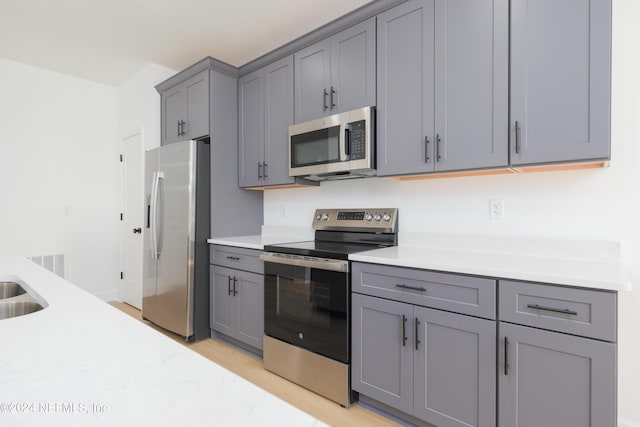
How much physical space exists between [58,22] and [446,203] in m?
3.36

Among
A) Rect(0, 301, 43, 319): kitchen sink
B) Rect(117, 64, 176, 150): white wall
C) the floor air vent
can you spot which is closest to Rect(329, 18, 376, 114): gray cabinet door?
Rect(0, 301, 43, 319): kitchen sink

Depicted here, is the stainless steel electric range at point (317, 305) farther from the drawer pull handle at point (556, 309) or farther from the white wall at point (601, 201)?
the drawer pull handle at point (556, 309)

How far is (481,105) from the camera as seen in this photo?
177 cm

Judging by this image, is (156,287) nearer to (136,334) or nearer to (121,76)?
(121,76)

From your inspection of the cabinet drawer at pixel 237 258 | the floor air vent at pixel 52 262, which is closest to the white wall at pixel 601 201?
the cabinet drawer at pixel 237 258

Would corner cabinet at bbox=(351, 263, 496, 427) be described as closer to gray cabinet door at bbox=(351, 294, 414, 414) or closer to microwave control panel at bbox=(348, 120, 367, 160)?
gray cabinet door at bbox=(351, 294, 414, 414)

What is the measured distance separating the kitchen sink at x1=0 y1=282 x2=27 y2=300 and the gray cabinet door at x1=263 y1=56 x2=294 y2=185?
69.0 inches

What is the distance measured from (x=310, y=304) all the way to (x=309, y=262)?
0.27m

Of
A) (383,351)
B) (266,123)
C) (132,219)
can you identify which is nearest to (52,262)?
(132,219)

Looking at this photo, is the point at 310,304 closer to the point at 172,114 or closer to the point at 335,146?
the point at 335,146

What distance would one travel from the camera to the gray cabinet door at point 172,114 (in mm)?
3303

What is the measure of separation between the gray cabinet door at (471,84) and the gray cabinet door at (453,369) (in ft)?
2.71

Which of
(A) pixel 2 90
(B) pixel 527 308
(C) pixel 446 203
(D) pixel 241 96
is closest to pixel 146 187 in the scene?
(D) pixel 241 96

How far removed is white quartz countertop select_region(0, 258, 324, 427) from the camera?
18.7 inches
